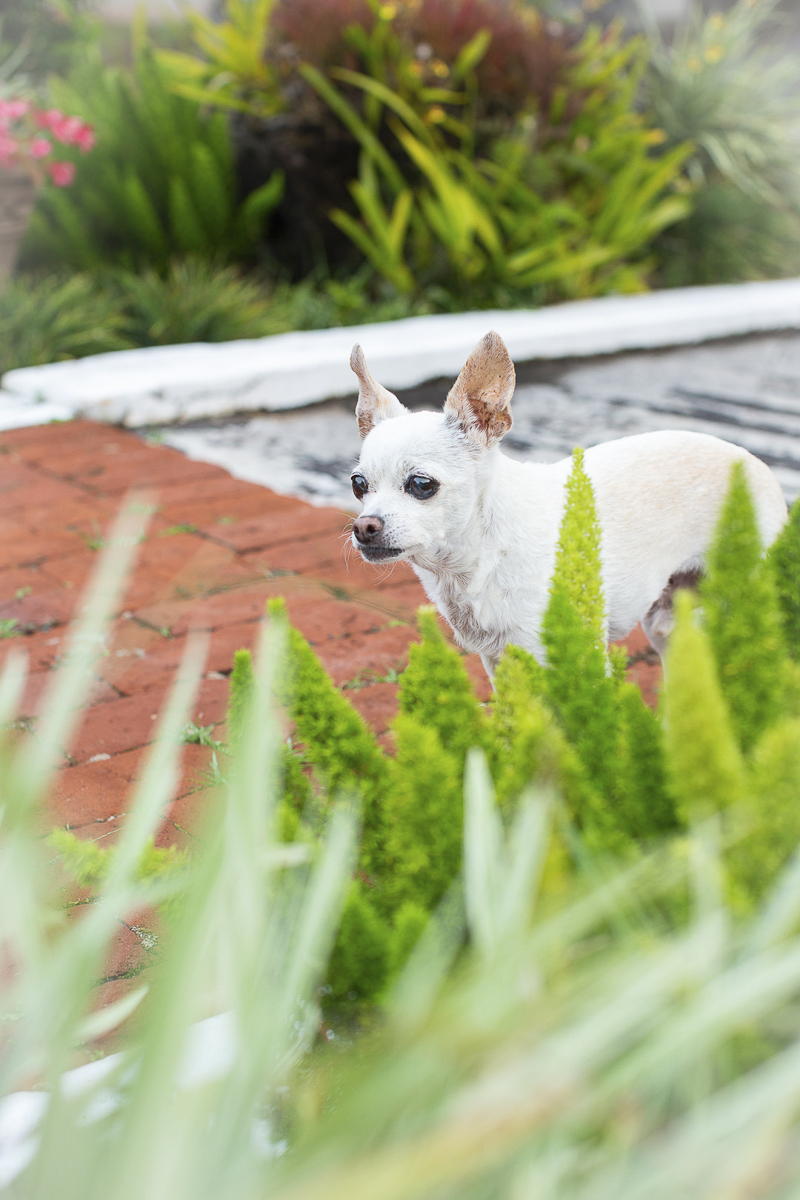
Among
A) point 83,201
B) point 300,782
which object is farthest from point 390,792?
point 83,201

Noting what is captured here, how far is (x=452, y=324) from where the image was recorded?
22.2 ft

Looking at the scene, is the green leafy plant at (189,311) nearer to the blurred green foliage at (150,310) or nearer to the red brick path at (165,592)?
the blurred green foliage at (150,310)

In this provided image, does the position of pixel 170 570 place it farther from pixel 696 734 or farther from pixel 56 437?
pixel 696 734

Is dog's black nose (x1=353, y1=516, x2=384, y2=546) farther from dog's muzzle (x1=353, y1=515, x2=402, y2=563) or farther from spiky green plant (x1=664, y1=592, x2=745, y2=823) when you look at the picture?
spiky green plant (x1=664, y1=592, x2=745, y2=823)

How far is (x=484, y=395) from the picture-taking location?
83.5 inches

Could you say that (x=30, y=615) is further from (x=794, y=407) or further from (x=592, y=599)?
(x=794, y=407)

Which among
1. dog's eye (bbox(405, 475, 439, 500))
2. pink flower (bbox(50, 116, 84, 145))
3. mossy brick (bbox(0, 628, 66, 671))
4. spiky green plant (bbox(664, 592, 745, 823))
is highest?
spiky green plant (bbox(664, 592, 745, 823))

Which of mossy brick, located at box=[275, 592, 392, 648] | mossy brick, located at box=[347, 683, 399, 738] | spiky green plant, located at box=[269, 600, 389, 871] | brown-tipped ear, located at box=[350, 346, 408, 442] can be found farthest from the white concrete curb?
spiky green plant, located at box=[269, 600, 389, 871]

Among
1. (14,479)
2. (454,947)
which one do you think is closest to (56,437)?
(14,479)

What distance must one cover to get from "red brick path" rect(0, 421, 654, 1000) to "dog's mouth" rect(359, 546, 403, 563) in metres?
0.42

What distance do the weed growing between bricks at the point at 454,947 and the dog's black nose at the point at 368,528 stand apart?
2.31 ft

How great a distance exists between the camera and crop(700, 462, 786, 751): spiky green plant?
4.32 feet

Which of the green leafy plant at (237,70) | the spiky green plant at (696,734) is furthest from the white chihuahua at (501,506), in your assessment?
the green leafy plant at (237,70)

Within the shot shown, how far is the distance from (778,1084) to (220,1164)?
1.30 feet
